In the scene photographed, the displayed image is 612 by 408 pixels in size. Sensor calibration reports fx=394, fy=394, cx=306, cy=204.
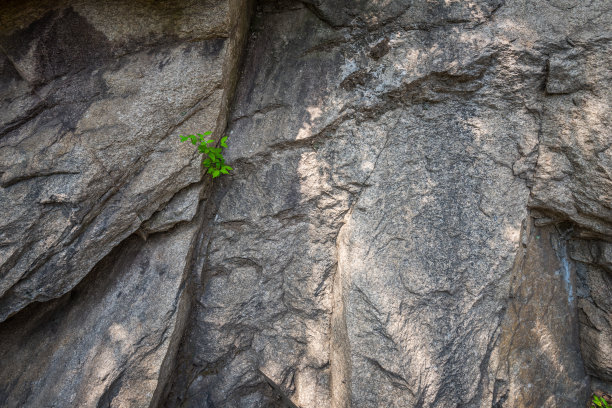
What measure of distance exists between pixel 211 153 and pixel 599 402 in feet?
10.6

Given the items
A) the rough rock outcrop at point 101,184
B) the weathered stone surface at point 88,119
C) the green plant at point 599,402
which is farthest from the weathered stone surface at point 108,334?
the green plant at point 599,402

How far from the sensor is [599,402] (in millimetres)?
2803

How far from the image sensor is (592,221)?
2.56m

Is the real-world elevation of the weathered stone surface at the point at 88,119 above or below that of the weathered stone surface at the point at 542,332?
above

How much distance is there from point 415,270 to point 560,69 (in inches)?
59.3

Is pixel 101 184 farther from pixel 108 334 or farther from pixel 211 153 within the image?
pixel 108 334

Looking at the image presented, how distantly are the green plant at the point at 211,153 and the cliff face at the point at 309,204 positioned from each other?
3.6 inches

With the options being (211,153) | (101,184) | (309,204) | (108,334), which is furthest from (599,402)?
(101,184)

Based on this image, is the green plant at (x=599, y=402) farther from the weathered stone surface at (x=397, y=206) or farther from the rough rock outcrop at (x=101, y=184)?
the rough rock outcrop at (x=101, y=184)

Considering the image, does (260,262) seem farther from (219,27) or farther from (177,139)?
(219,27)

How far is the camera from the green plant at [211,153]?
8.30 feet

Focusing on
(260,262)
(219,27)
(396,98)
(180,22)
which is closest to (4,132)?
(180,22)

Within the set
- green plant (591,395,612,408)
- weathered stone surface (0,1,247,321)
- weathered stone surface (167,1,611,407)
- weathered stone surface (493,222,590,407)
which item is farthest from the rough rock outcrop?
green plant (591,395,612,408)

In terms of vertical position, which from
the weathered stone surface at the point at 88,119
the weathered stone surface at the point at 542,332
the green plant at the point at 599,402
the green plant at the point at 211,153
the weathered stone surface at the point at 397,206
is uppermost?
the weathered stone surface at the point at 88,119
